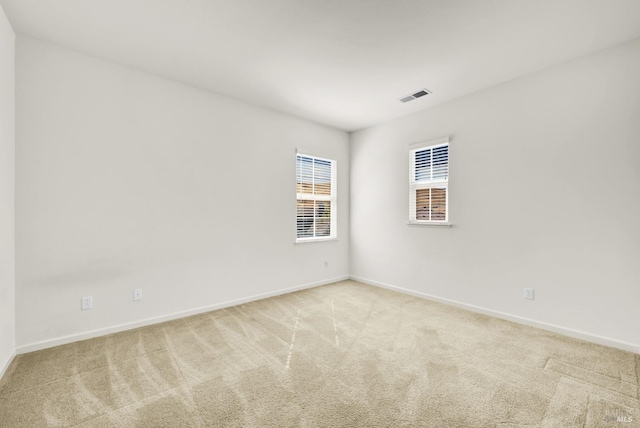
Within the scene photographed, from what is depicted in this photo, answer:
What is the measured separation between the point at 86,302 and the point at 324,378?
7.84 feet

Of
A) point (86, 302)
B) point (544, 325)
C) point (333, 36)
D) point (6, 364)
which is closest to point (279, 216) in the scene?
point (86, 302)

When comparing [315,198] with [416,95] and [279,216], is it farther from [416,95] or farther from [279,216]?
[416,95]

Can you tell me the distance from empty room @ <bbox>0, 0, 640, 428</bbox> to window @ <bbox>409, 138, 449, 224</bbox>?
0.11 feet

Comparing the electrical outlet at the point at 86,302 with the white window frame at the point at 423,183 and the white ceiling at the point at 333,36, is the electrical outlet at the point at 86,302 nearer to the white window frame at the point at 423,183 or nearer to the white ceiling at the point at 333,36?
the white ceiling at the point at 333,36

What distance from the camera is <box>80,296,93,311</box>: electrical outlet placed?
8.64 feet

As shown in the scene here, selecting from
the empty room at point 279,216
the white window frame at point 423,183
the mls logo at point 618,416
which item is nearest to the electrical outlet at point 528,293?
the empty room at point 279,216

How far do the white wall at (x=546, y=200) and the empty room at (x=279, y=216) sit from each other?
0.02m

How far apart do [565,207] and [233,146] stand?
12.5 feet

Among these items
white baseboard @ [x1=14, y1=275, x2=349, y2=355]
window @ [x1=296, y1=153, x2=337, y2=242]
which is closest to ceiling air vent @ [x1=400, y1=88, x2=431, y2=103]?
window @ [x1=296, y1=153, x2=337, y2=242]

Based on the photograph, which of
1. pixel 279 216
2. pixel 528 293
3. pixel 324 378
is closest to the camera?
pixel 324 378

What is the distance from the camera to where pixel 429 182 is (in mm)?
3986

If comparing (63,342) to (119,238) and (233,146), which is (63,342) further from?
(233,146)

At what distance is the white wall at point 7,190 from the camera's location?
208 cm

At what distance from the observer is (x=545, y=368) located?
2.17 m
